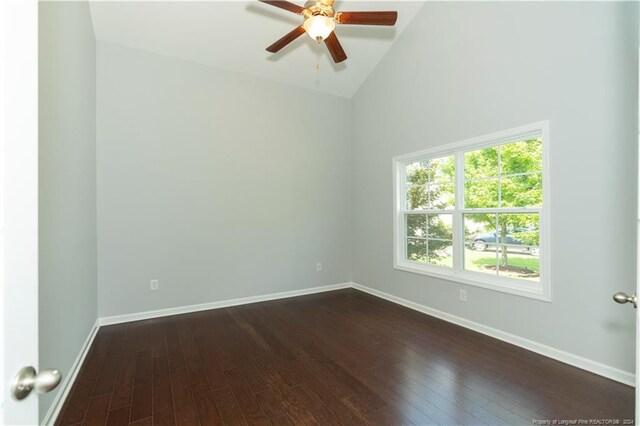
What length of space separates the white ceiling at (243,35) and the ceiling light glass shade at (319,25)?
121 cm

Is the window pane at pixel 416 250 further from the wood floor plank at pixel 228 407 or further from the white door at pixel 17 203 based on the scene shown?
the white door at pixel 17 203

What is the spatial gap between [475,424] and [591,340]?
1.30 meters

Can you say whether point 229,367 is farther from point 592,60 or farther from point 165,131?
point 592,60

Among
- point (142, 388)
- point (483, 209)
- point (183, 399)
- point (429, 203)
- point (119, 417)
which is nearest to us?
point (119, 417)

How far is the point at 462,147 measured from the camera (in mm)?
3160

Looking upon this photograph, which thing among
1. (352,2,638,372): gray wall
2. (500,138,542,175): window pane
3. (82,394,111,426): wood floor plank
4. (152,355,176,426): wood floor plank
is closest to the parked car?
(352,2,638,372): gray wall

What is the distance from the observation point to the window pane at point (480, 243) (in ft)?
9.82

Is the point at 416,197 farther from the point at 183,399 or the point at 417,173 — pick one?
the point at 183,399

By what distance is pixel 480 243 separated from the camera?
3117 millimetres

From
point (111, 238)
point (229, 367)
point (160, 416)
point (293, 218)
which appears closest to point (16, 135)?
point (160, 416)

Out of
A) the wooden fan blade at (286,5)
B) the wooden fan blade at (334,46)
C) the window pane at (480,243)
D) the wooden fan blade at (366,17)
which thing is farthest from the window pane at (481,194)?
the wooden fan blade at (286,5)

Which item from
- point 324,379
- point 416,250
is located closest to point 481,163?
point 416,250

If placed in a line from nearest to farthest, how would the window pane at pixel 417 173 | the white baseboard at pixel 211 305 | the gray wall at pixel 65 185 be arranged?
the gray wall at pixel 65 185, the white baseboard at pixel 211 305, the window pane at pixel 417 173

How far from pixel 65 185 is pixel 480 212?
11.9 ft
